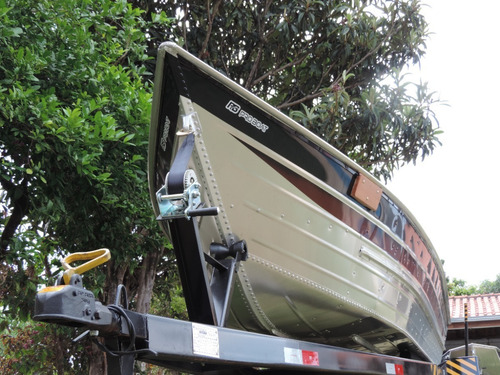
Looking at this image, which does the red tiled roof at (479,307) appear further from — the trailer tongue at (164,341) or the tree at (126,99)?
the trailer tongue at (164,341)

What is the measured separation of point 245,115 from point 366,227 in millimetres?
1201

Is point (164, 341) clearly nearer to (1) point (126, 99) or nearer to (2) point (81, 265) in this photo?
(2) point (81, 265)

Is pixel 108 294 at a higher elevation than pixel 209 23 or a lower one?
lower

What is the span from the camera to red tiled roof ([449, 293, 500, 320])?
1095 cm

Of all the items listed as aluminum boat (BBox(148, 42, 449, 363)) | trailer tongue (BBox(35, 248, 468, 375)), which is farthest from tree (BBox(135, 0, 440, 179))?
trailer tongue (BBox(35, 248, 468, 375))

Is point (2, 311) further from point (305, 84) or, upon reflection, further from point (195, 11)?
point (305, 84)

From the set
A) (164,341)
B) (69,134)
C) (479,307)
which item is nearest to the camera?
(164,341)

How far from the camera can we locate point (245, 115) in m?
3.13

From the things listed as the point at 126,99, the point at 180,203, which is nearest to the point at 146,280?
the point at 126,99

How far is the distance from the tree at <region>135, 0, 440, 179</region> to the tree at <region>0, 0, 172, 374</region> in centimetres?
262

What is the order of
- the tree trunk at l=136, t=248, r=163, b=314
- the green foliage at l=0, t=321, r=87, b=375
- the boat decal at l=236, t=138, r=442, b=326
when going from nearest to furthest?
the boat decal at l=236, t=138, r=442, b=326 → the tree trunk at l=136, t=248, r=163, b=314 → the green foliage at l=0, t=321, r=87, b=375

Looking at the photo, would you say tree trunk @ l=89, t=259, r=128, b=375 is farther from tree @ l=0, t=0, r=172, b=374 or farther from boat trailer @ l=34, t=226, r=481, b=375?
boat trailer @ l=34, t=226, r=481, b=375

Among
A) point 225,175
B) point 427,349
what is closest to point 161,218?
point 225,175

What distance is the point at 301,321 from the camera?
3926mm
